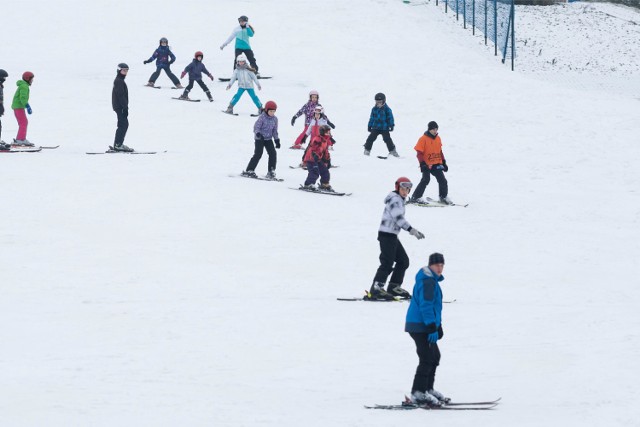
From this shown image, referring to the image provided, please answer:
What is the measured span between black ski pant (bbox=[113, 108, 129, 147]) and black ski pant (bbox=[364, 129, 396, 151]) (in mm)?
4861

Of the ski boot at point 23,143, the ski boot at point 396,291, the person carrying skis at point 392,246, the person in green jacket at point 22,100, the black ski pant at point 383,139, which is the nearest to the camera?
the person carrying skis at point 392,246

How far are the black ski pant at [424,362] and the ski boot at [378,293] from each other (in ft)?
10.8

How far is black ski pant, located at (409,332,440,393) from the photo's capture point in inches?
392

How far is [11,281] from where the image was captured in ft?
43.8

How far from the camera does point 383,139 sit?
2280 cm

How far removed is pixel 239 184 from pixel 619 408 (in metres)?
10.4

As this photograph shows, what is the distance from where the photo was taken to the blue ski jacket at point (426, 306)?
9.87 meters

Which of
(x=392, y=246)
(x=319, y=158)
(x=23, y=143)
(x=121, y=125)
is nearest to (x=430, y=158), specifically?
(x=319, y=158)

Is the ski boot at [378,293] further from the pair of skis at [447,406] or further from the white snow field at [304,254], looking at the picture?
the pair of skis at [447,406]

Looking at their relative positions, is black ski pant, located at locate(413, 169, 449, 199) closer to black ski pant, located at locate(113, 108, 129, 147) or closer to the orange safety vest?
the orange safety vest

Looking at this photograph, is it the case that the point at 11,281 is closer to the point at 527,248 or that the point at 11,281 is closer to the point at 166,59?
the point at 527,248

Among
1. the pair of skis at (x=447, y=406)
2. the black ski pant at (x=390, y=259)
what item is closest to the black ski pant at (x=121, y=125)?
the black ski pant at (x=390, y=259)

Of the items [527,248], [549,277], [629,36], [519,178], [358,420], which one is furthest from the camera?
[629,36]

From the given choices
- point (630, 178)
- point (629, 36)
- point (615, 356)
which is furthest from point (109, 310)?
point (629, 36)
